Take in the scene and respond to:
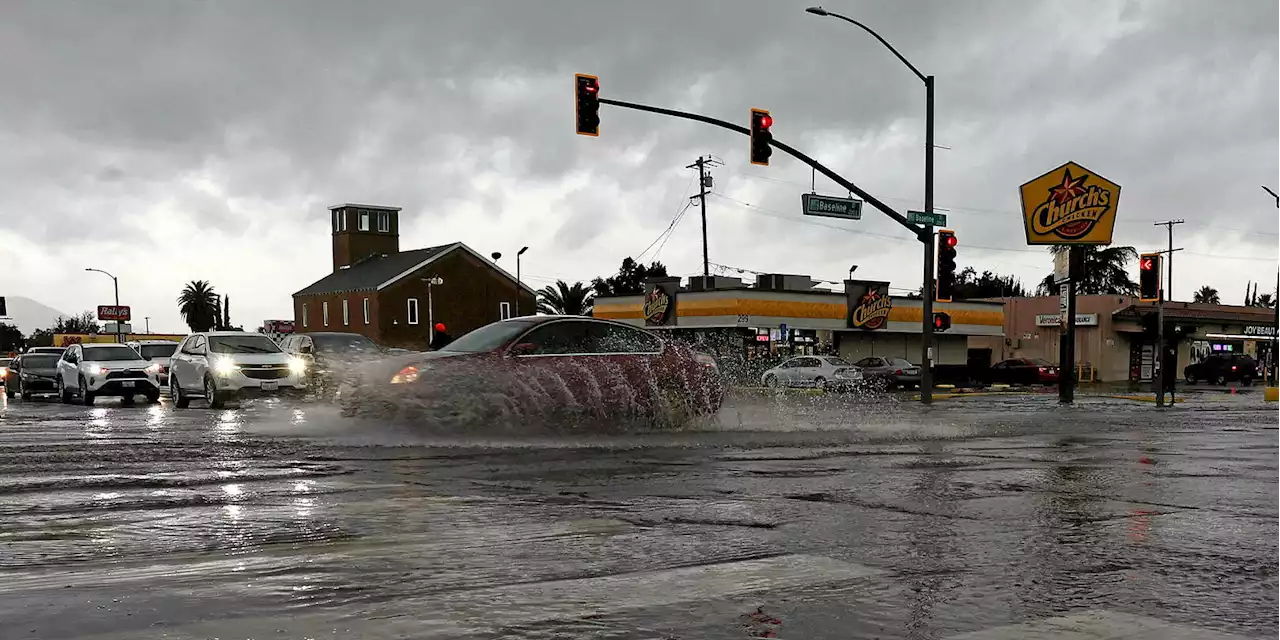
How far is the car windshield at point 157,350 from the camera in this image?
32312 mm

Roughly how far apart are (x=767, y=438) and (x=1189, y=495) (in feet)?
18.9

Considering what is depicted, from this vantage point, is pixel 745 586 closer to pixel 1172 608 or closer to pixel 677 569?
pixel 677 569

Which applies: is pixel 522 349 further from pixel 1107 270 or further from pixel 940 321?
pixel 1107 270

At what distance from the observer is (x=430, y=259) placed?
7050cm

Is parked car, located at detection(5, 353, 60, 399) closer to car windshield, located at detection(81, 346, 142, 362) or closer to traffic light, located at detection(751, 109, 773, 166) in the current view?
car windshield, located at detection(81, 346, 142, 362)

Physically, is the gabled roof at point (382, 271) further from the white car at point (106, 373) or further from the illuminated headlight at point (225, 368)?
the illuminated headlight at point (225, 368)

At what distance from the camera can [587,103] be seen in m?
21.0

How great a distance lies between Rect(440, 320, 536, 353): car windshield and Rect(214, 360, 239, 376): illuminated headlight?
9444mm

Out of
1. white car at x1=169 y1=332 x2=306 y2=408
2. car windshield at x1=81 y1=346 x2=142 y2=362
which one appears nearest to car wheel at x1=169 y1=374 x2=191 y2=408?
white car at x1=169 y1=332 x2=306 y2=408

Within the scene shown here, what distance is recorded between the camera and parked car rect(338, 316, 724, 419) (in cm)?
1255

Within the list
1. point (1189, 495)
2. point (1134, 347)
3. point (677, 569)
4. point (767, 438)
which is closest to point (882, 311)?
point (1134, 347)

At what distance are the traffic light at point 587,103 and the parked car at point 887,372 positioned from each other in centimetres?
2165

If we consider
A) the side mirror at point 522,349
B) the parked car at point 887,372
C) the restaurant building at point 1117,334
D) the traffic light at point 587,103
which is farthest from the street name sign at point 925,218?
the restaurant building at point 1117,334

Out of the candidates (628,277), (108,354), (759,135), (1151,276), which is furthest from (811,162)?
(628,277)
